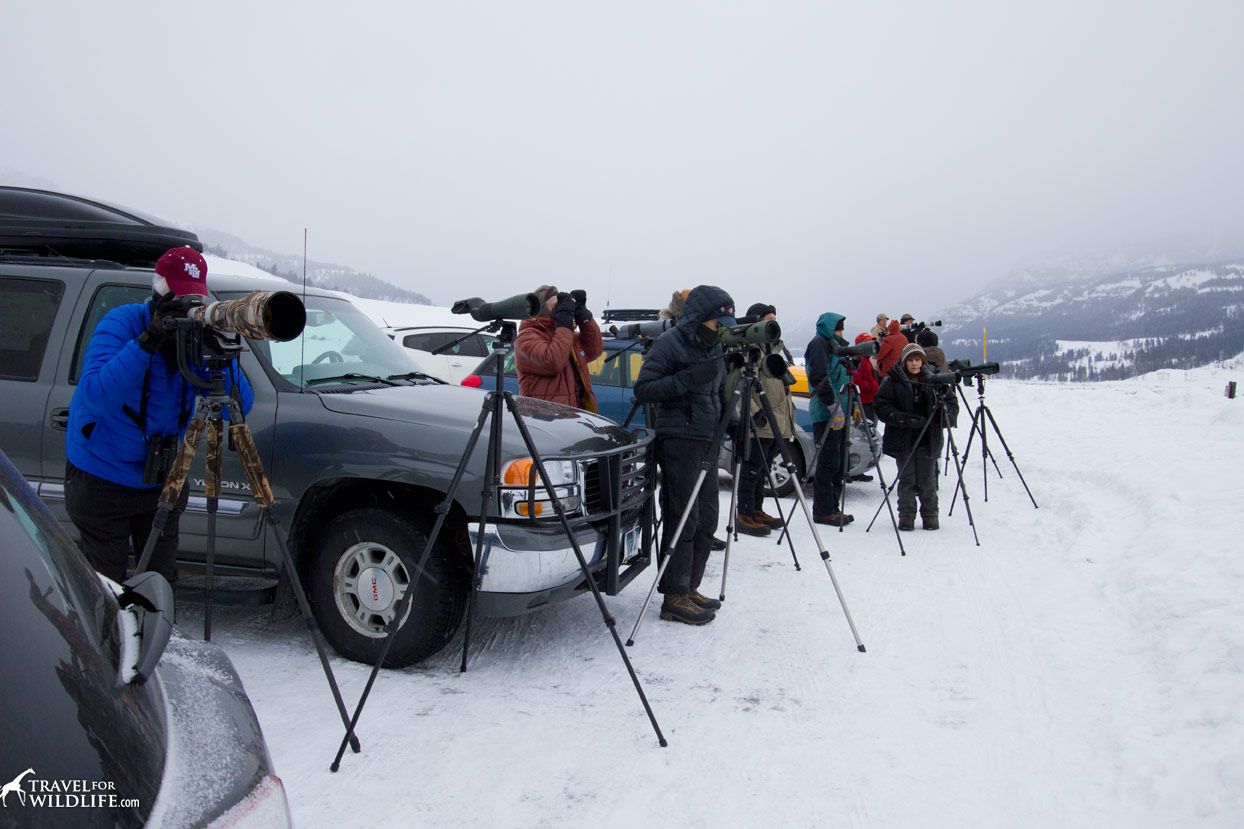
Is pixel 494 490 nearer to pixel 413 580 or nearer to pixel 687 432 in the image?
pixel 413 580

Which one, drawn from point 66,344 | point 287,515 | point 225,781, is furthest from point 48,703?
point 66,344

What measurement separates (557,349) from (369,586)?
2103 mm

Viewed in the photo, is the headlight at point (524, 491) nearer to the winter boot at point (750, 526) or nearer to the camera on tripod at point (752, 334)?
the camera on tripod at point (752, 334)

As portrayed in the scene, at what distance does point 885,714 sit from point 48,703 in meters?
3.27

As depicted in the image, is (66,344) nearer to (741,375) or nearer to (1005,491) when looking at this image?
(741,375)

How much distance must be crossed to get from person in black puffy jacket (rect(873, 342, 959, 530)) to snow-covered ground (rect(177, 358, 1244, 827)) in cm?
121

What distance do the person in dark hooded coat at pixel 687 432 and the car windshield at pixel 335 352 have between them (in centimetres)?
151

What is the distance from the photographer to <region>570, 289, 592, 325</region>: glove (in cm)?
516

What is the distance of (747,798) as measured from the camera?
2762 millimetres

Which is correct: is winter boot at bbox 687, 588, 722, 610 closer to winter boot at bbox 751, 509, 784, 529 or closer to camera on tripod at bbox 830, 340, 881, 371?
winter boot at bbox 751, 509, 784, 529

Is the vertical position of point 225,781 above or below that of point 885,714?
above

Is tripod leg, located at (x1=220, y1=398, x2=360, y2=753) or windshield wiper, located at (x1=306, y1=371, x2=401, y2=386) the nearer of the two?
tripod leg, located at (x1=220, y1=398, x2=360, y2=753)

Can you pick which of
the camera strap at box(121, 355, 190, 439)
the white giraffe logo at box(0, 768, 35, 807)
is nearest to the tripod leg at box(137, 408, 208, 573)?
the camera strap at box(121, 355, 190, 439)

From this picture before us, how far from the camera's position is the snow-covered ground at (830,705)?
2.71 meters
